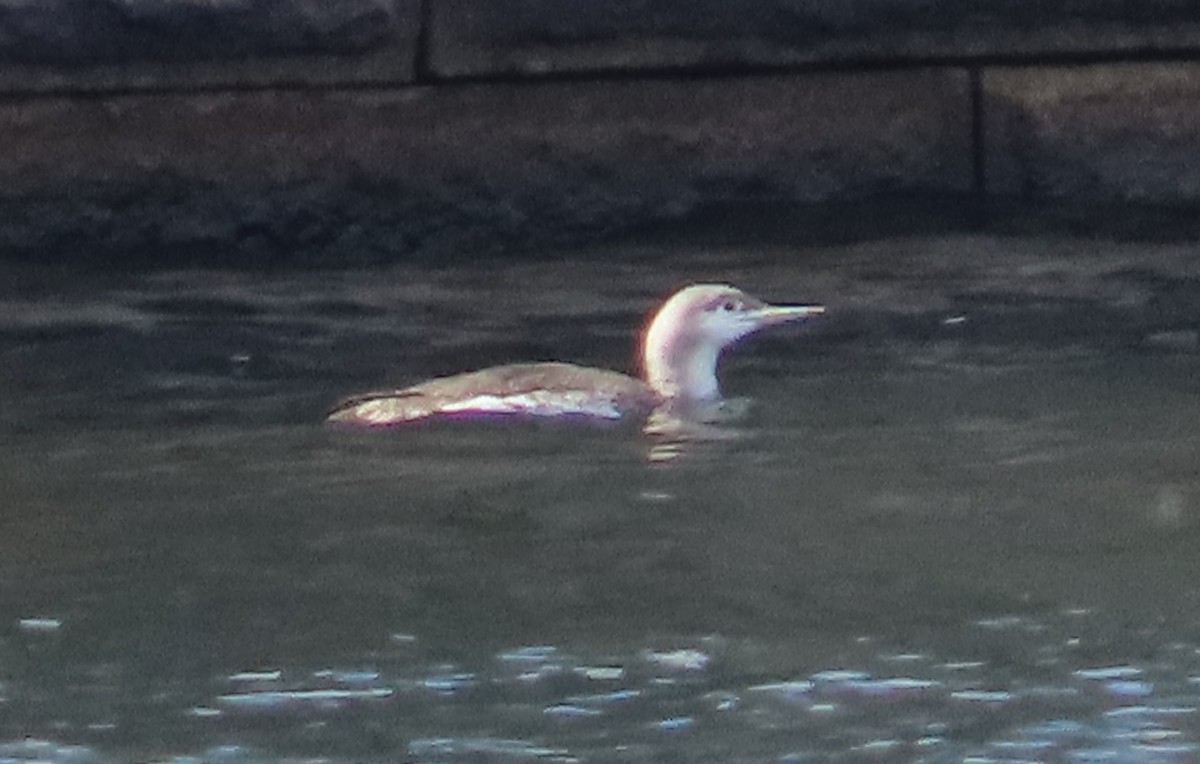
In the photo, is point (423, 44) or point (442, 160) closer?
point (423, 44)

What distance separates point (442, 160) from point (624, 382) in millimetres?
1693

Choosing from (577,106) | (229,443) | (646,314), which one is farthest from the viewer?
(577,106)

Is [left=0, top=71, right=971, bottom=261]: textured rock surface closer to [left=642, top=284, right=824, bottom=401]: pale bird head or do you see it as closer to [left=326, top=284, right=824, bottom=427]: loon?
[left=326, top=284, right=824, bottom=427]: loon

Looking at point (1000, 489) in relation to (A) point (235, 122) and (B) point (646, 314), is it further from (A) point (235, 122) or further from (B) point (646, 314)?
(A) point (235, 122)

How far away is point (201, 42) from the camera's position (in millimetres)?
8297

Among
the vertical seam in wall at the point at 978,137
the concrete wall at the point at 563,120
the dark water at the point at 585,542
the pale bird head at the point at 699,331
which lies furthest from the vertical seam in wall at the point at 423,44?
the vertical seam in wall at the point at 978,137

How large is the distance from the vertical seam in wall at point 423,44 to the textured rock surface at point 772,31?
0.02 meters

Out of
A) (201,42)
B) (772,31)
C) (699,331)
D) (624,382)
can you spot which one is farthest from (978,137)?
(201,42)

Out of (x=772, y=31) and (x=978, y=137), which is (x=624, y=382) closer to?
(x=772, y=31)

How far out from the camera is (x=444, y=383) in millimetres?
6887

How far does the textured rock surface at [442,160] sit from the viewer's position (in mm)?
8445

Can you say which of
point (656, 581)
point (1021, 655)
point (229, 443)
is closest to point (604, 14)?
point (229, 443)

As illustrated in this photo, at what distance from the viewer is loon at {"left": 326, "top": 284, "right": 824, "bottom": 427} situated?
6.75m

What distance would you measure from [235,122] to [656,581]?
3486mm
